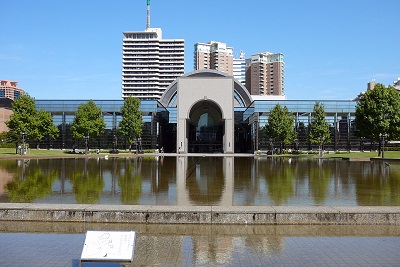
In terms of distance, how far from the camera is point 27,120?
59.2 metres

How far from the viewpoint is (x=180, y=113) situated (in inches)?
2943

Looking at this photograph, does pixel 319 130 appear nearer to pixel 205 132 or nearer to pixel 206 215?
pixel 205 132

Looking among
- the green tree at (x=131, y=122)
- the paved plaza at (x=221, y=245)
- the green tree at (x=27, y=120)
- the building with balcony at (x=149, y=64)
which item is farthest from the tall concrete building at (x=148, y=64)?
the paved plaza at (x=221, y=245)

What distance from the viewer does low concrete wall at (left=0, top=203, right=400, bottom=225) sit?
30.9 ft

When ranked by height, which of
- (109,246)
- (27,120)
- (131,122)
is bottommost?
(109,246)

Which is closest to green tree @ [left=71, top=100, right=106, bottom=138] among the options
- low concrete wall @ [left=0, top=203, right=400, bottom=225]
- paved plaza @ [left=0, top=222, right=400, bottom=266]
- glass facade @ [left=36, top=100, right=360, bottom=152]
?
glass facade @ [left=36, top=100, right=360, bottom=152]

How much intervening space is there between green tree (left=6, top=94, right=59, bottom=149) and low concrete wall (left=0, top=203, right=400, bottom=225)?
5335cm

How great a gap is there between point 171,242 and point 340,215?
451 centimetres

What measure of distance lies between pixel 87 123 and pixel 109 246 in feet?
205

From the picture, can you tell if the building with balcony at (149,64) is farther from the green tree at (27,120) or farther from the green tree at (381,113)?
the green tree at (381,113)

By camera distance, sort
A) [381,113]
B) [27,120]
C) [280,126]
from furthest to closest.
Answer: [280,126], [27,120], [381,113]

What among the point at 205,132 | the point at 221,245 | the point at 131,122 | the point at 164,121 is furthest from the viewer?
the point at 205,132

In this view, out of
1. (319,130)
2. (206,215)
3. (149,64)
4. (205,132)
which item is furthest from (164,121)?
(149,64)

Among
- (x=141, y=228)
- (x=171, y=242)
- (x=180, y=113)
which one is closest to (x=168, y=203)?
(x=141, y=228)
